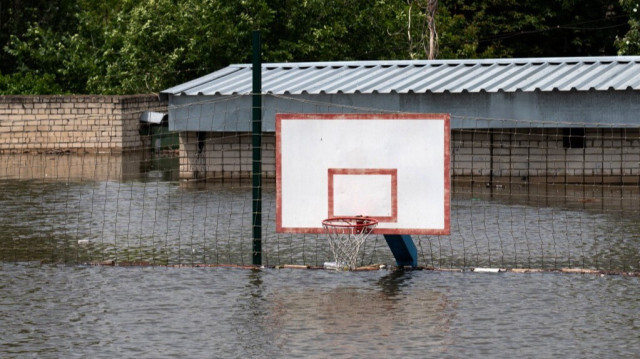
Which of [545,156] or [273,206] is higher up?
[545,156]

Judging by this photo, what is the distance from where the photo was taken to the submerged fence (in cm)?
1872

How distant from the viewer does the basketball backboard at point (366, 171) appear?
1644 centimetres

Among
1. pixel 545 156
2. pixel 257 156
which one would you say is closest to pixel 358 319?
pixel 257 156

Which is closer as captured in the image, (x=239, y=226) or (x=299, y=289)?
(x=299, y=289)

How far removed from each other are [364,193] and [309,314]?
3.18 m

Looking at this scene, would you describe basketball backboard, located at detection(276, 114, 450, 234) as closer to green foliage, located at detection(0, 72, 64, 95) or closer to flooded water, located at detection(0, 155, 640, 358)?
flooded water, located at detection(0, 155, 640, 358)

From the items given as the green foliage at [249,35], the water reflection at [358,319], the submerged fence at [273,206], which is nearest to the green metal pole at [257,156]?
the submerged fence at [273,206]

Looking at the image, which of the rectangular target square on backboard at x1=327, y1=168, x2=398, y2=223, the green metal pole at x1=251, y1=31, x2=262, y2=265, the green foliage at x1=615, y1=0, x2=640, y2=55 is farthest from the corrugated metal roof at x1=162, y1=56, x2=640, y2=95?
the rectangular target square on backboard at x1=327, y1=168, x2=398, y2=223

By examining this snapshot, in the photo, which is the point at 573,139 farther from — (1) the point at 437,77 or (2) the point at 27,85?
(2) the point at 27,85

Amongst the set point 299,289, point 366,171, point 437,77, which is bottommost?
point 299,289

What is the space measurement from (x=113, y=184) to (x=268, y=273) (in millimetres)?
14178

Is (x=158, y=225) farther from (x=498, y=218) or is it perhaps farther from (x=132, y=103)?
(x=132, y=103)

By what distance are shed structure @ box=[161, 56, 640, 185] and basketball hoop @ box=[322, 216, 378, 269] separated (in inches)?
423

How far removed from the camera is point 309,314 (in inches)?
541
